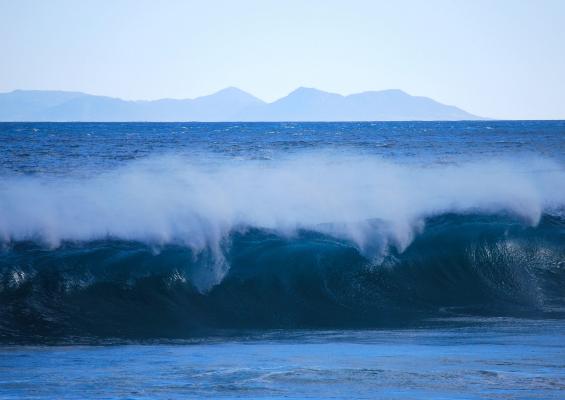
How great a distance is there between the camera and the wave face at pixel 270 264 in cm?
989

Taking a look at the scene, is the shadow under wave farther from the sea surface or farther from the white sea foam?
the white sea foam

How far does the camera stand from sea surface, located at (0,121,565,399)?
6844 mm

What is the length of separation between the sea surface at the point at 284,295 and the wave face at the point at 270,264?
0.03 m

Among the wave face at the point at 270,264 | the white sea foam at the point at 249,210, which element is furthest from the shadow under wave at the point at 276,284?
the white sea foam at the point at 249,210

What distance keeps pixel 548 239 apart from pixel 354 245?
2.97 m

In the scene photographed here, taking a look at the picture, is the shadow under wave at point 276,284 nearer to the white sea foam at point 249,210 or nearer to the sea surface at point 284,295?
the sea surface at point 284,295

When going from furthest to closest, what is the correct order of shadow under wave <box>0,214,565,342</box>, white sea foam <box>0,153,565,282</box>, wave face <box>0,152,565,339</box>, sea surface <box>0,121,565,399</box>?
white sea foam <box>0,153,565,282</box> < wave face <box>0,152,565,339</box> < shadow under wave <box>0,214,565,342</box> < sea surface <box>0,121,565,399</box>

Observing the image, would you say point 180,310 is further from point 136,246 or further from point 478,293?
point 478,293

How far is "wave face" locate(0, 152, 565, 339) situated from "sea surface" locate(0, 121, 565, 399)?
0.03 meters

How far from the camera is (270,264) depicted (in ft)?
38.3

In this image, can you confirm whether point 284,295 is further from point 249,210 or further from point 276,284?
point 249,210

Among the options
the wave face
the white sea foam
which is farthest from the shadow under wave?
the white sea foam

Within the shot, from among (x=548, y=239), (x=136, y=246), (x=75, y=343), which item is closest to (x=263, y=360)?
(x=75, y=343)

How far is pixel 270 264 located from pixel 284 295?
3.35ft
